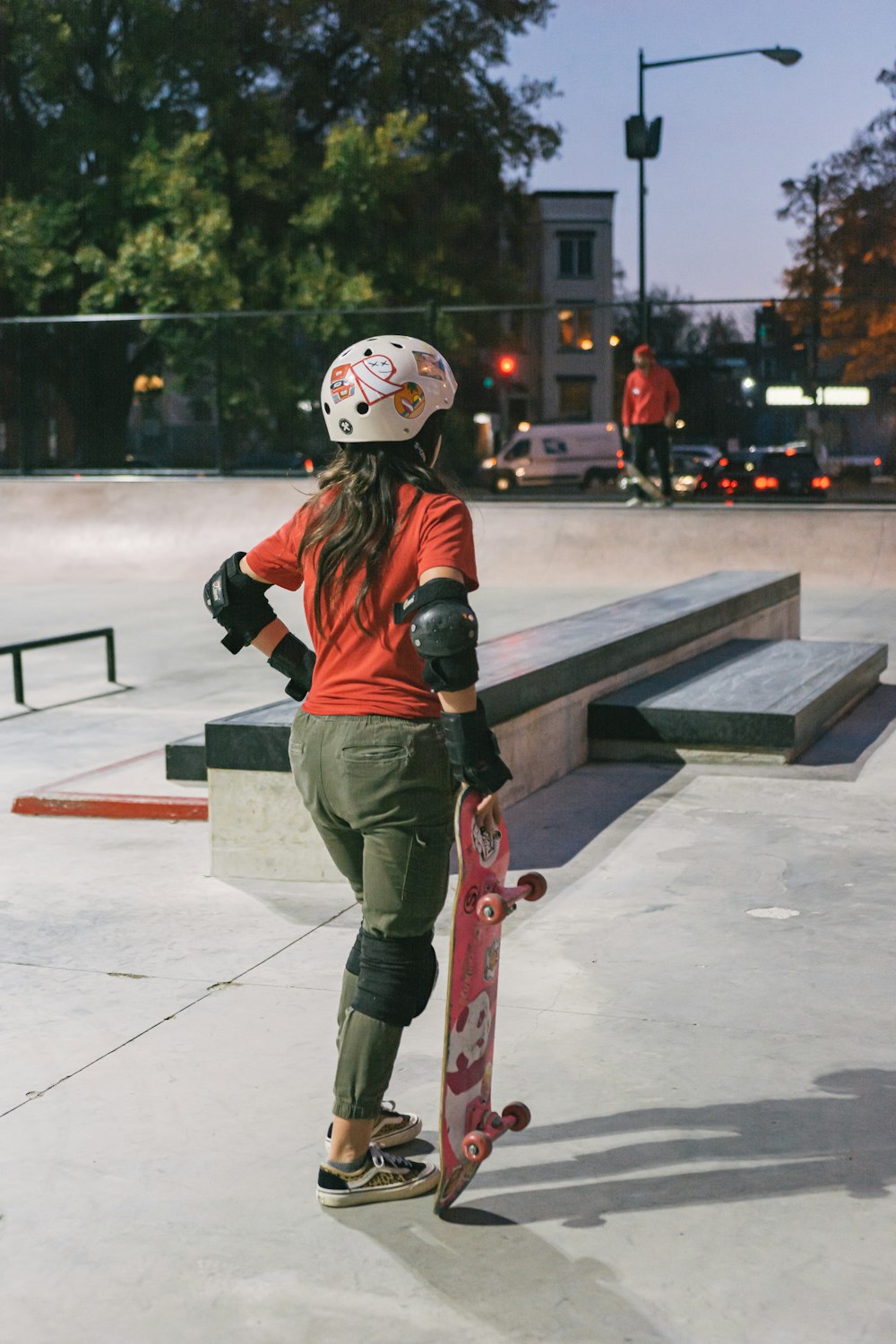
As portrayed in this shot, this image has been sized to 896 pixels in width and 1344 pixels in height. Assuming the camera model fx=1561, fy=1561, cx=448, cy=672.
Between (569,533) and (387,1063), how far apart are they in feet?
48.9

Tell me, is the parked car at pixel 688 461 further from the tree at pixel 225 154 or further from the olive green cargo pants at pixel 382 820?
the olive green cargo pants at pixel 382 820

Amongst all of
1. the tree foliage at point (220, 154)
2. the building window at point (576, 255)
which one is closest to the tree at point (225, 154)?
the tree foliage at point (220, 154)

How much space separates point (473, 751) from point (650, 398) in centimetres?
1540

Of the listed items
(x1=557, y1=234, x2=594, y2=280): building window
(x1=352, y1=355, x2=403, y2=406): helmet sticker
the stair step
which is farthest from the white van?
(x1=557, y1=234, x2=594, y2=280): building window

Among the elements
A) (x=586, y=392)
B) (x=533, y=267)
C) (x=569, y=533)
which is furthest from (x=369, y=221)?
(x=533, y=267)

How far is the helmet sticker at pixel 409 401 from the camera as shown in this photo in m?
→ 3.22

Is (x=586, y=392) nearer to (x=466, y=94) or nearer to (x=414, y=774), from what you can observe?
(x=466, y=94)

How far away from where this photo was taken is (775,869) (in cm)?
590

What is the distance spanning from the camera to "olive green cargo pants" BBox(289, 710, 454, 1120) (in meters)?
3.18

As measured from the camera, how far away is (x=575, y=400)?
212 feet

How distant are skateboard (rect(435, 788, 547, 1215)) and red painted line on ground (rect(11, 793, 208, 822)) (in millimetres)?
3610

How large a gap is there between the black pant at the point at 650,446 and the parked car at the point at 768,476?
2405mm

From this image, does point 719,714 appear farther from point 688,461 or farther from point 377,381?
point 688,461

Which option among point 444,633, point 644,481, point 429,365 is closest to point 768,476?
point 644,481
